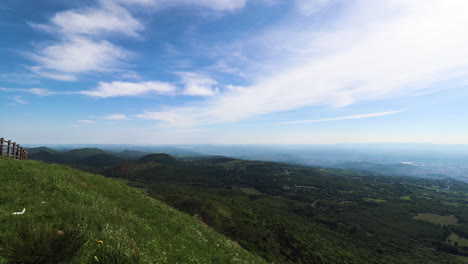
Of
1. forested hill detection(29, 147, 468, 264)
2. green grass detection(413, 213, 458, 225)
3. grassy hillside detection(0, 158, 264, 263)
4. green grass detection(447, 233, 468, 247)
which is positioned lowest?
green grass detection(447, 233, 468, 247)

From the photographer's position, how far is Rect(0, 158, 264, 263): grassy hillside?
5301 millimetres

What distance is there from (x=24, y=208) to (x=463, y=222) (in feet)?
959

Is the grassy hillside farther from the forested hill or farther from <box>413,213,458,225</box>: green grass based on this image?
<box>413,213,458,225</box>: green grass

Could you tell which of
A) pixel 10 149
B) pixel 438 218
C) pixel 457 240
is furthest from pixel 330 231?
pixel 10 149

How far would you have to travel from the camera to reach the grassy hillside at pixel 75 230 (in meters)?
5.30

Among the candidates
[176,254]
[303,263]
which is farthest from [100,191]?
[303,263]

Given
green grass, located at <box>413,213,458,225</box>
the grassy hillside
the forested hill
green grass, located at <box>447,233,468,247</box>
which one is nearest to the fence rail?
the grassy hillside

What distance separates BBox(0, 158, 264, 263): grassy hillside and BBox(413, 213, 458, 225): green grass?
261m

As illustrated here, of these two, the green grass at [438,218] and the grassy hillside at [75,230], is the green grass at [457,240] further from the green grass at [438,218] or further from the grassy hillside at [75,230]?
the grassy hillside at [75,230]

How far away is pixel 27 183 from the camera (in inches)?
485

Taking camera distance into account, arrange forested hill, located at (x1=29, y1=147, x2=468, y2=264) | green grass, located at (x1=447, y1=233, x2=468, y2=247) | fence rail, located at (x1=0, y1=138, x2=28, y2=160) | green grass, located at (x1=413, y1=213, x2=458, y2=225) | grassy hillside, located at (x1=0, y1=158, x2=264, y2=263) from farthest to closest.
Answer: green grass, located at (x1=413, y1=213, x2=458, y2=225) → green grass, located at (x1=447, y1=233, x2=468, y2=247) → forested hill, located at (x1=29, y1=147, x2=468, y2=264) → fence rail, located at (x1=0, y1=138, x2=28, y2=160) → grassy hillside, located at (x1=0, y1=158, x2=264, y2=263)

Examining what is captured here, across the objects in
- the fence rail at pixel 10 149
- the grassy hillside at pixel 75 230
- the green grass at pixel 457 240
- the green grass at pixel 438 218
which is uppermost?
the fence rail at pixel 10 149

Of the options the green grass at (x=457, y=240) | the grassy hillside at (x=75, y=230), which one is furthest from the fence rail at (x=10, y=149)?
the green grass at (x=457, y=240)

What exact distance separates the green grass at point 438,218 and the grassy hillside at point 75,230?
261 meters
